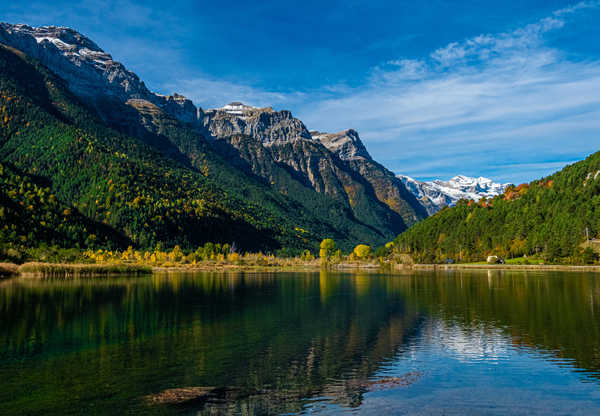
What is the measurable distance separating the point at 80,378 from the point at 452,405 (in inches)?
943

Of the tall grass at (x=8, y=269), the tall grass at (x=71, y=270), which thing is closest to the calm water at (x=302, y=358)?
the tall grass at (x=8, y=269)

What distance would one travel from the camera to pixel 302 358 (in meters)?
38.9

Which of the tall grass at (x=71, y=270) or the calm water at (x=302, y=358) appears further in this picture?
the tall grass at (x=71, y=270)

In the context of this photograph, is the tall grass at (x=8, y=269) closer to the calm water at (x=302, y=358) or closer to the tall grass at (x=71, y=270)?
the tall grass at (x=71, y=270)

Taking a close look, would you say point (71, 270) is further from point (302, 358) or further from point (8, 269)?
point (302, 358)

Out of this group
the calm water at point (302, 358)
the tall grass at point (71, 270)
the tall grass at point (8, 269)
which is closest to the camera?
the calm water at point (302, 358)

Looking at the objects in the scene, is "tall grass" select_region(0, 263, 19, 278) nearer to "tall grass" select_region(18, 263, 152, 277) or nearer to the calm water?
"tall grass" select_region(18, 263, 152, 277)

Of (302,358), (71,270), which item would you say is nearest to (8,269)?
(71,270)

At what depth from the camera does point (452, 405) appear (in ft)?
90.7

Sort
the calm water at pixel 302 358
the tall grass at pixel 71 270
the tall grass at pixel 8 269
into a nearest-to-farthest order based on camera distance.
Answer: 1. the calm water at pixel 302 358
2. the tall grass at pixel 8 269
3. the tall grass at pixel 71 270

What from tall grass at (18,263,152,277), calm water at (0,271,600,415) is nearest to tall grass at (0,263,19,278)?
tall grass at (18,263,152,277)

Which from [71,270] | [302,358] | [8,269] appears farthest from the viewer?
[71,270]

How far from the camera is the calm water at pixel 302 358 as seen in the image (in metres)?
27.9

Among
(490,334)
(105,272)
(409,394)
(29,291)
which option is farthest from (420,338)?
(105,272)
